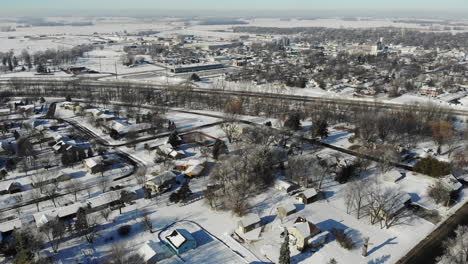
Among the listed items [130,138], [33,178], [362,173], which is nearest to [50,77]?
[130,138]

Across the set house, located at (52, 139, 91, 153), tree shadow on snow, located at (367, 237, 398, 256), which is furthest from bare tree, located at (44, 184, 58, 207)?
tree shadow on snow, located at (367, 237, 398, 256)

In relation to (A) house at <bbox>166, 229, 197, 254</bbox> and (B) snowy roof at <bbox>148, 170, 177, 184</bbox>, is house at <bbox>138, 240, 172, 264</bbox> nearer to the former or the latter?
(A) house at <bbox>166, 229, 197, 254</bbox>

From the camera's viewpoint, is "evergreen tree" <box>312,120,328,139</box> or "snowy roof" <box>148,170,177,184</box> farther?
"evergreen tree" <box>312,120,328,139</box>

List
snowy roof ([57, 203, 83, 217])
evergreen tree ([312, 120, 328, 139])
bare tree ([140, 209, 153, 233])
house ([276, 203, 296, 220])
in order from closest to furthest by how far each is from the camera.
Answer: bare tree ([140, 209, 153, 233]), snowy roof ([57, 203, 83, 217]), house ([276, 203, 296, 220]), evergreen tree ([312, 120, 328, 139])

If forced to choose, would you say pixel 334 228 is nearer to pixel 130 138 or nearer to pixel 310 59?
pixel 130 138

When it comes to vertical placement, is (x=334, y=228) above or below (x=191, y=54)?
below

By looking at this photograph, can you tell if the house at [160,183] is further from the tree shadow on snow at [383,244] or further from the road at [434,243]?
the road at [434,243]
